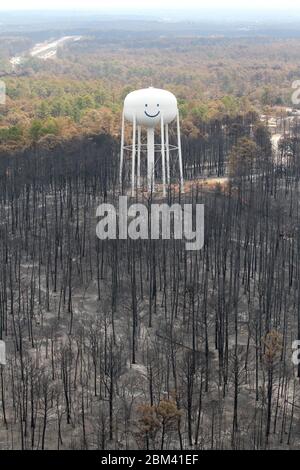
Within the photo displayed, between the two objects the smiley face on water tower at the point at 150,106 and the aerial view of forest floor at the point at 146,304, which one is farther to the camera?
the smiley face on water tower at the point at 150,106

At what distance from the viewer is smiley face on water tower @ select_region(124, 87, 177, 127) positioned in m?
50.3

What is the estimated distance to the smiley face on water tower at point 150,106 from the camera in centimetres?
5034

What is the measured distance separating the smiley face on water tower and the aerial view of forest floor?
521cm

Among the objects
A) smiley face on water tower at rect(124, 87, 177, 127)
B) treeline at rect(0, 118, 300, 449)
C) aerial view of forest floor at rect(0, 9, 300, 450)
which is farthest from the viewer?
smiley face on water tower at rect(124, 87, 177, 127)

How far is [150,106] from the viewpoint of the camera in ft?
165

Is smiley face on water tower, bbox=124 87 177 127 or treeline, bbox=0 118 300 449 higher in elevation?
smiley face on water tower, bbox=124 87 177 127

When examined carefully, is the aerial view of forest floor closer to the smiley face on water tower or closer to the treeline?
the treeline

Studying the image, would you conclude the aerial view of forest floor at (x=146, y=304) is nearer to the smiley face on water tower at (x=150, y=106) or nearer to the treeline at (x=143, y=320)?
the treeline at (x=143, y=320)

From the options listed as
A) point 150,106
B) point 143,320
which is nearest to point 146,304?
point 143,320

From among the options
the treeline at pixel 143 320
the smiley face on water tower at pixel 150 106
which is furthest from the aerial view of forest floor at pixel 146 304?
the smiley face on water tower at pixel 150 106

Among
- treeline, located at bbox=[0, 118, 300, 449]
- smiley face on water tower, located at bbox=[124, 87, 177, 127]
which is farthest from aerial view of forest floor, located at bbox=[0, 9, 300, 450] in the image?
smiley face on water tower, located at bbox=[124, 87, 177, 127]

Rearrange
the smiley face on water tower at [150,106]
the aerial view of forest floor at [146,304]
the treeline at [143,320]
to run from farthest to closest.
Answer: the smiley face on water tower at [150,106] → the aerial view of forest floor at [146,304] → the treeline at [143,320]

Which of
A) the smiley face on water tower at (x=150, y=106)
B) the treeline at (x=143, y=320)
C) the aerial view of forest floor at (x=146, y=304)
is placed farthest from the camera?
the smiley face on water tower at (x=150, y=106)

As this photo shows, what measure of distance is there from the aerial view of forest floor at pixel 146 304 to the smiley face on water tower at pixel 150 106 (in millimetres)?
5210
